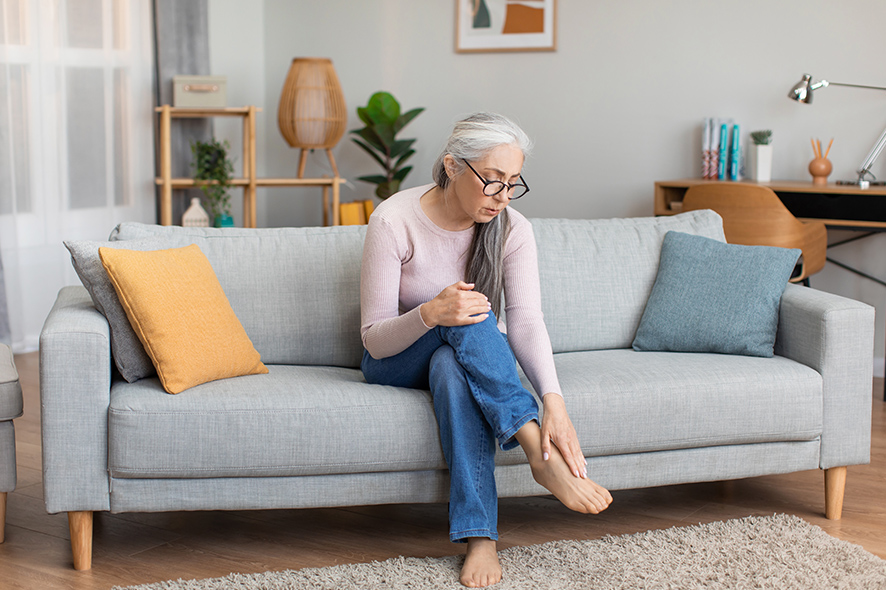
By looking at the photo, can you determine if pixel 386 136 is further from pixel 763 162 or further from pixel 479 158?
pixel 479 158

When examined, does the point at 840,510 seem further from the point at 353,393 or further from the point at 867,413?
the point at 353,393

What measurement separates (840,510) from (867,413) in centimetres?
25

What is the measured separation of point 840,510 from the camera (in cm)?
222

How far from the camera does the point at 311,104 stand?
4.48m

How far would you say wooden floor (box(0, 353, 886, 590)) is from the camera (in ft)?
6.32

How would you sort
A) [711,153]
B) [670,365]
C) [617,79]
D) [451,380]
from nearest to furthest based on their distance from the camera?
[451,380], [670,365], [711,153], [617,79]

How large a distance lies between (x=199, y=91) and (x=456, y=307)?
9.47 ft

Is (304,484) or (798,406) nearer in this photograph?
(304,484)

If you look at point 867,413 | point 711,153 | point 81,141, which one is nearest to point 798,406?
point 867,413

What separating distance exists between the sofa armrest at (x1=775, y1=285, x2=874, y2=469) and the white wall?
1.81 meters

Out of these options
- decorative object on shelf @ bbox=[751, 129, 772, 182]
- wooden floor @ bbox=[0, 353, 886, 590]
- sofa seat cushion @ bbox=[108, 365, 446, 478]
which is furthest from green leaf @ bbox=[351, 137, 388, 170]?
sofa seat cushion @ bbox=[108, 365, 446, 478]

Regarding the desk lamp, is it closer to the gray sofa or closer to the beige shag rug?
the gray sofa

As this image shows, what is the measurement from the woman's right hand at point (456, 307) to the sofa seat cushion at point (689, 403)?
1.03 ft

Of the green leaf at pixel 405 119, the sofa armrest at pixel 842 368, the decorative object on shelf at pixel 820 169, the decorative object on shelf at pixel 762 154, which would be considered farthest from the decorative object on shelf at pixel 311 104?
the sofa armrest at pixel 842 368
